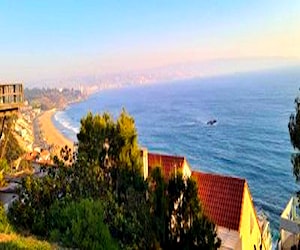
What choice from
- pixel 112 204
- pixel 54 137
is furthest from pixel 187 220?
pixel 54 137

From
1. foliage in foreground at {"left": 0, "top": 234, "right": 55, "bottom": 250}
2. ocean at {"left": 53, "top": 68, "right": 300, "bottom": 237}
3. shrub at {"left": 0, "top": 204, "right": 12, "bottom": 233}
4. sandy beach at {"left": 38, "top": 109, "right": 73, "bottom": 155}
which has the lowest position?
sandy beach at {"left": 38, "top": 109, "right": 73, "bottom": 155}

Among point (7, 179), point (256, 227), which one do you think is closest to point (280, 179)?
point (256, 227)

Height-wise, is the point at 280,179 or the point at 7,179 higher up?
the point at 7,179

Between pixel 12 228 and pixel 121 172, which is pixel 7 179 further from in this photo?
pixel 12 228

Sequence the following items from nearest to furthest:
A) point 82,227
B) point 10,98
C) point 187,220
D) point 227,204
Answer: point 82,227 < point 187,220 < point 10,98 < point 227,204

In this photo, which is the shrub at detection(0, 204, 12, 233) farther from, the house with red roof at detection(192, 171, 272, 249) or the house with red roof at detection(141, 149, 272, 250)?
the house with red roof at detection(192, 171, 272, 249)

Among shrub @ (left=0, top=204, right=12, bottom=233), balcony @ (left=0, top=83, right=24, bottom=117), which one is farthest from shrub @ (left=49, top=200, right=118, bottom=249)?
balcony @ (left=0, top=83, right=24, bottom=117)

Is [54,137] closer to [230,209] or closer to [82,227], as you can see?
Answer: [230,209]
